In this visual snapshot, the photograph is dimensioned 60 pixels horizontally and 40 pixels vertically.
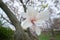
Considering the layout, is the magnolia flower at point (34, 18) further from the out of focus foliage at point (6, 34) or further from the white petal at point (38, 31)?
the out of focus foliage at point (6, 34)

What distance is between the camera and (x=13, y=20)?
13.7 inches

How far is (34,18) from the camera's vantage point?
0.98 feet

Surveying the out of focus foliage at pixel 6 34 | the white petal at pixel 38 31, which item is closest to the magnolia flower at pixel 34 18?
the white petal at pixel 38 31


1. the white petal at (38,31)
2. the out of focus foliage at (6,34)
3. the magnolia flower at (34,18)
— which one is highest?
the out of focus foliage at (6,34)

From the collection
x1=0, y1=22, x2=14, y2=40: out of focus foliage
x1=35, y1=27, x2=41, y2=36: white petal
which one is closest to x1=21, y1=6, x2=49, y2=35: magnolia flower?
x1=35, y1=27, x2=41, y2=36: white petal

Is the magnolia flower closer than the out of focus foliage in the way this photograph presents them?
Yes

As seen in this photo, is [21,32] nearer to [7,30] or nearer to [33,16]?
[33,16]

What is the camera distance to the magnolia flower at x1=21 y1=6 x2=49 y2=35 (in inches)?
11.3

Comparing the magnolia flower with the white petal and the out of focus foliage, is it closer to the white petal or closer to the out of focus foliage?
the white petal

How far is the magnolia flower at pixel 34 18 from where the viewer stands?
0.29 meters

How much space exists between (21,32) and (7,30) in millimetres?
312

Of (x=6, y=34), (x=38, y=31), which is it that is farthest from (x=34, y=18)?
(x=6, y=34)

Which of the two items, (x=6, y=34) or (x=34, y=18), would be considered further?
(x=6, y=34)

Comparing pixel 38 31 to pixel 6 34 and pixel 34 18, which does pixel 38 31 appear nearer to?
pixel 34 18
